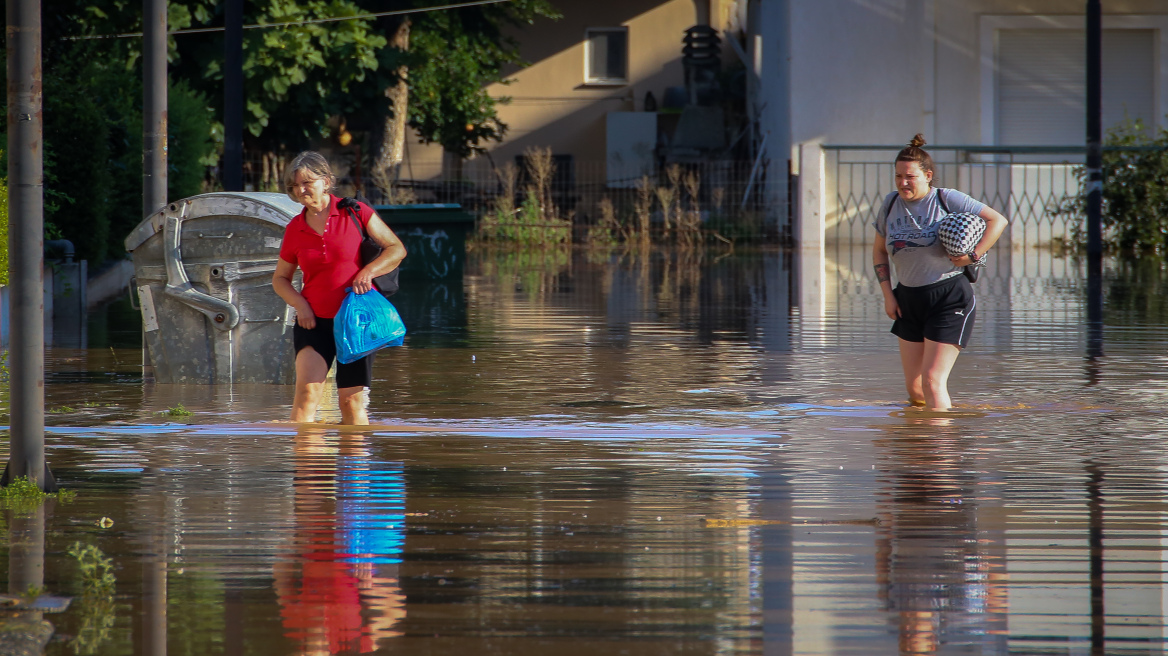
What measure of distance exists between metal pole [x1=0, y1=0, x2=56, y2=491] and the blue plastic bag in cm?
168

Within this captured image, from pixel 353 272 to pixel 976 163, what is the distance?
20099mm

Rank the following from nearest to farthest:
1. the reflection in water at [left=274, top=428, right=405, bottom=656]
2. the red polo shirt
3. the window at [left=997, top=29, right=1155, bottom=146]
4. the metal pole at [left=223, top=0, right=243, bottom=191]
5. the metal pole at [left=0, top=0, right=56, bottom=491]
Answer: the reflection in water at [left=274, top=428, right=405, bottom=656] < the metal pole at [left=0, top=0, right=56, bottom=491] < the red polo shirt < the metal pole at [left=223, top=0, right=243, bottom=191] < the window at [left=997, top=29, right=1155, bottom=146]

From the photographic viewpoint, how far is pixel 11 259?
5.97 meters

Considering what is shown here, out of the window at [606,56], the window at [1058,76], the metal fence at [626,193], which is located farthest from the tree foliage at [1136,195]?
the window at [606,56]

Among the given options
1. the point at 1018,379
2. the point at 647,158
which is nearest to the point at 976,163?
the point at 647,158

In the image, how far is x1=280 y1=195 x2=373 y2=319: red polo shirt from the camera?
7.49 m

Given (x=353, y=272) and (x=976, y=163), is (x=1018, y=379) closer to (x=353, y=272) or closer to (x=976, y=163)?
(x=353, y=272)

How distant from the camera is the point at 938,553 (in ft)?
17.7

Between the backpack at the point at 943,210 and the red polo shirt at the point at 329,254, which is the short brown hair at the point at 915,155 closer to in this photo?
the backpack at the point at 943,210

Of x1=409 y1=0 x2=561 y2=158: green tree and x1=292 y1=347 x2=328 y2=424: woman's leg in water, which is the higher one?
x1=409 y1=0 x2=561 y2=158: green tree

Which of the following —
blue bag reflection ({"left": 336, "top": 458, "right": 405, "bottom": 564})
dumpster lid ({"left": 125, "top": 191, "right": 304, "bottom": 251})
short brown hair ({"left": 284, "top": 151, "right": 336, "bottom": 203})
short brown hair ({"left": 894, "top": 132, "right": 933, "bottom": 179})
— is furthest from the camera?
dumpster lid ({"left": 125, "top": 191, "right": 304, "bottom": 251})

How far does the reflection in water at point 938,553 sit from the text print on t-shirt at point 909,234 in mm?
1319

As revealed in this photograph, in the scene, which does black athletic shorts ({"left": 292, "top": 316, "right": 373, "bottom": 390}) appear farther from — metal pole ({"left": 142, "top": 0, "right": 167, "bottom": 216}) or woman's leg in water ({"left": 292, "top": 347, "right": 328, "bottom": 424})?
metal pole ({"left": 142, "top": 0, "right": 167, "bottom": 216})

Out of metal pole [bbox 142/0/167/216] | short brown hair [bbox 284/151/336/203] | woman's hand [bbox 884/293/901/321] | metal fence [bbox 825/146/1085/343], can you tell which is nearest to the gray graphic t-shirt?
woman's hand [bbox 884/293/901/321]
